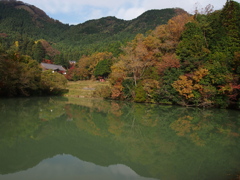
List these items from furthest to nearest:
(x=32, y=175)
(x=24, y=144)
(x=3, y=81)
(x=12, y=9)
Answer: (x=12, y=9) → (x=3, y=81) → (x=24, y=144) → (x=32, y=175)

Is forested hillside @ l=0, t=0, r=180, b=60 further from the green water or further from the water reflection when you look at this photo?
the water reflection

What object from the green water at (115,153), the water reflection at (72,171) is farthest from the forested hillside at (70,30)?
the water reflection at (72,171)

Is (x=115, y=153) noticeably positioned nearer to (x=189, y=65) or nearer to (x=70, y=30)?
(x=189, y=65)

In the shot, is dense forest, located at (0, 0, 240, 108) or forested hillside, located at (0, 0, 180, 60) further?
forested hillside, located at (0, 0, 180, 60)

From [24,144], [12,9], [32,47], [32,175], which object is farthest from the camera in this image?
[12,9]

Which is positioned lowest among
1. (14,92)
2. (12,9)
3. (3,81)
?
(14,92)

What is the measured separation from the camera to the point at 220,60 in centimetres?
2005

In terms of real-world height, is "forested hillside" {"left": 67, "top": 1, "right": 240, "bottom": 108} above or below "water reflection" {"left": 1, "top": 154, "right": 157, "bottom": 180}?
above

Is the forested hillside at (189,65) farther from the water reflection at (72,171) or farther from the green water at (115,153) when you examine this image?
the water reflection at (72,171)

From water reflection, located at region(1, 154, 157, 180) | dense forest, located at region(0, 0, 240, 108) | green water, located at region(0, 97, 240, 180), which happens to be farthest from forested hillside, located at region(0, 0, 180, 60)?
water reflection, located at region(1, 154, 157, 180)

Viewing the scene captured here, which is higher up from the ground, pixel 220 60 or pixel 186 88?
pixel 220 60

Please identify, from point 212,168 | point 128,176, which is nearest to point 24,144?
point 128,176

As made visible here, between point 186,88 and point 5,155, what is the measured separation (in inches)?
707

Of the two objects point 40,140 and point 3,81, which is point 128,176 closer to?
point 40,140
